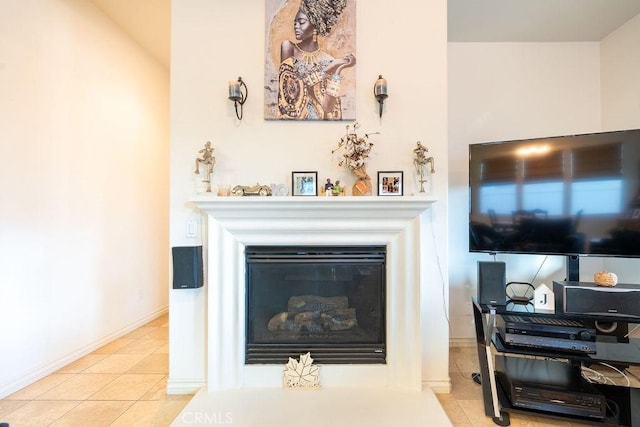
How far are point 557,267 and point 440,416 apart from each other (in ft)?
6.29

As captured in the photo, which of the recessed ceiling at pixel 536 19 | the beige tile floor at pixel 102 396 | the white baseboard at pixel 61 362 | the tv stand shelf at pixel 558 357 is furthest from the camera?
the recessed ceiling at pixel 536 19

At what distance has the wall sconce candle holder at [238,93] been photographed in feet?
6.26

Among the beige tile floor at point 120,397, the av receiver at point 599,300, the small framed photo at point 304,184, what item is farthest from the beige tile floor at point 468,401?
the small framed photo at point 304,184

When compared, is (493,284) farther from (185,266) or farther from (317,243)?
(185,266)

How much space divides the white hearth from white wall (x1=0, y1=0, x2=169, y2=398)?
4.55ft

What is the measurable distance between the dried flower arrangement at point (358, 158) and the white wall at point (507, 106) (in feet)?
3.93

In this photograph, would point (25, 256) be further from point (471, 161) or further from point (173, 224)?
point (471, 161)

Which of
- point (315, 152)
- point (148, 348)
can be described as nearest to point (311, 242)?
point (315, 152)

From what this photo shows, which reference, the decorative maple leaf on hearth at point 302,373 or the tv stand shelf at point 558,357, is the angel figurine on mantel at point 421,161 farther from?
the decorative maple leaf on hearth at point 302,373

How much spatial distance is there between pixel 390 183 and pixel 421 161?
25cm

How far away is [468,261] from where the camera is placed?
2.72 m

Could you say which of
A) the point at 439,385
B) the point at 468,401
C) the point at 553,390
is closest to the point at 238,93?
the point at 439,385

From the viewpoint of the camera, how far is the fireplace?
1984mm

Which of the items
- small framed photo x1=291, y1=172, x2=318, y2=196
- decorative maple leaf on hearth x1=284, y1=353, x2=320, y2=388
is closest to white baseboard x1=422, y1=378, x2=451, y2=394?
decorative maple leaf on hearth x1=284, y1=353, x2=320, y2=388
